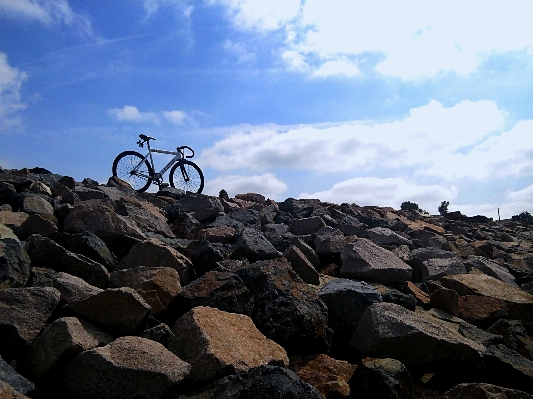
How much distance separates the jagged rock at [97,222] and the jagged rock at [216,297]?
65.9 inches

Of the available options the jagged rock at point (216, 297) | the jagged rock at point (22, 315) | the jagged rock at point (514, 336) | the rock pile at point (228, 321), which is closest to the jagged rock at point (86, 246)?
the rock pile at point (228, 321)

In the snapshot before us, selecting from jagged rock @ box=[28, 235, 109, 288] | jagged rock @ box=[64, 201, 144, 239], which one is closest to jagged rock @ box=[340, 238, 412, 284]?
jagged rock @ box=[64, 201, 144, 239]

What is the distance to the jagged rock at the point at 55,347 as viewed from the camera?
251 cm

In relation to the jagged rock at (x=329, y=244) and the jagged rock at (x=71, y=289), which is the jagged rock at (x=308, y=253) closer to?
the jagged rock at (x=329, y=244)

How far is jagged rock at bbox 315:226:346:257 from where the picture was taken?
5.93 m

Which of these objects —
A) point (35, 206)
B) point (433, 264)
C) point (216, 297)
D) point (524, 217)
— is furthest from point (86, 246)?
point (524, 217)

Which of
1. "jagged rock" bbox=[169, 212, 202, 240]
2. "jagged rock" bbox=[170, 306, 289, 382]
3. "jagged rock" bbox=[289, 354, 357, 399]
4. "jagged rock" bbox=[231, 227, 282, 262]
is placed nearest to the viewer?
"jagged rock" bbox=[170, 306, 289, 382]

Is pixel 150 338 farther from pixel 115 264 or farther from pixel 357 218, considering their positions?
pixel 357 218

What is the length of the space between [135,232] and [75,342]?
2.60m

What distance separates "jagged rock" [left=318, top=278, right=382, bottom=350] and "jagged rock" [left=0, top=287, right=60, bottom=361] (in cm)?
225

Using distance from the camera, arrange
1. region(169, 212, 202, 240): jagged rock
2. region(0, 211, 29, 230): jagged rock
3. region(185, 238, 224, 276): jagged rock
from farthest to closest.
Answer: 1. region(169, 212, 202, 240): jagged rock
2. region(0, 211, 29, 230): jagged rock
3. region(185, 238, 224, 276): jagged rock

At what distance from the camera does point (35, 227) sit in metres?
4.72

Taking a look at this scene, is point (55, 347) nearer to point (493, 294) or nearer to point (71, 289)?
point (71, 289)

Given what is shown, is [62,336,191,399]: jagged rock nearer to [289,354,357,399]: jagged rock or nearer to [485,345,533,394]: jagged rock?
[289,354,357,399]: jagged rock
